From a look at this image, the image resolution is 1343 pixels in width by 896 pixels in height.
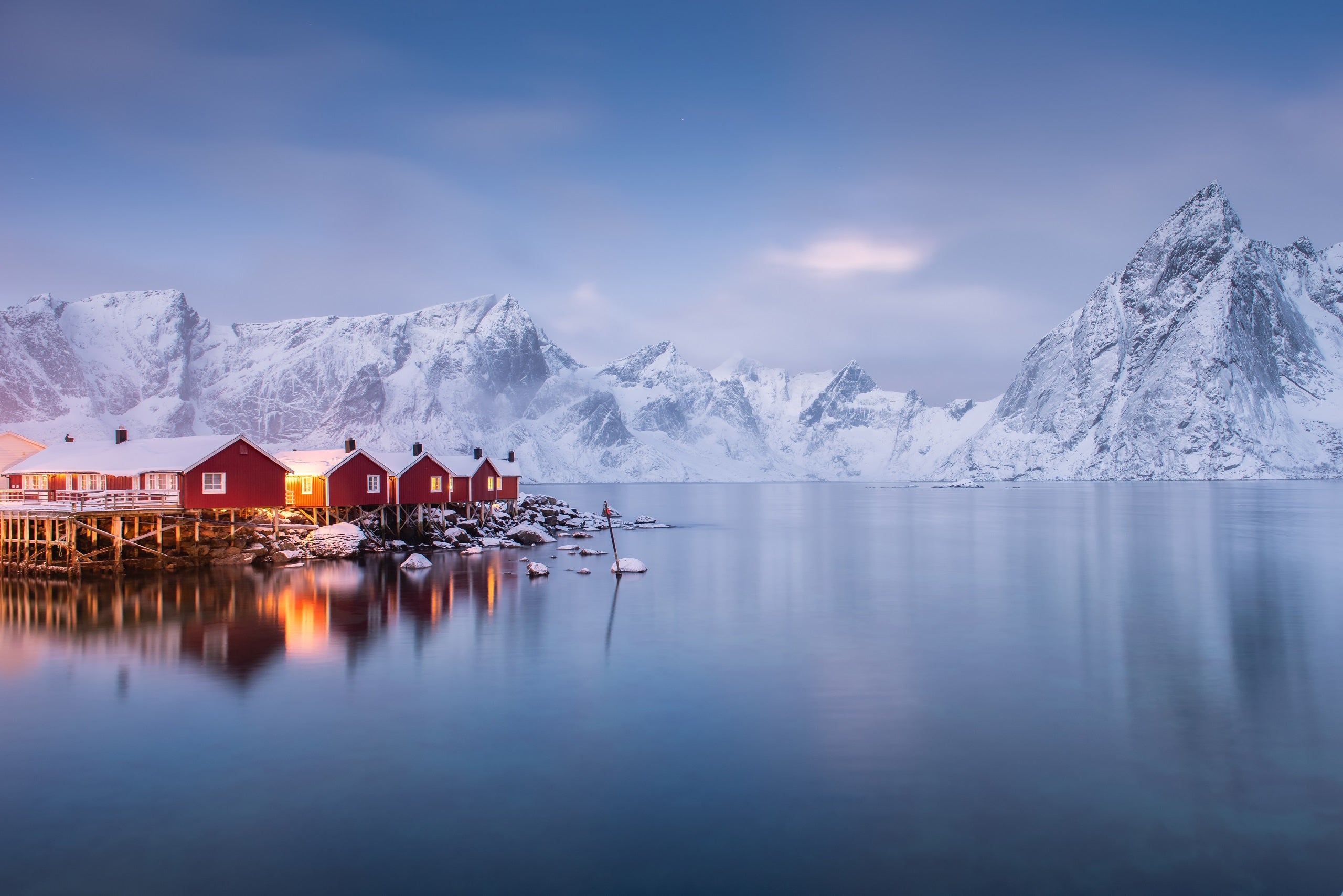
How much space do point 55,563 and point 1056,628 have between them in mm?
45406

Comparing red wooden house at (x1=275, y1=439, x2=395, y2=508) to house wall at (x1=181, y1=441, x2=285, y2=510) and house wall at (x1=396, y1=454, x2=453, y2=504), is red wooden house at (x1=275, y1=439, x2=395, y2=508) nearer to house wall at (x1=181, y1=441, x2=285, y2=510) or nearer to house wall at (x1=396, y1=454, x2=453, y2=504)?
house wall at (x1=396, y1=454, x2=453, y2=504)

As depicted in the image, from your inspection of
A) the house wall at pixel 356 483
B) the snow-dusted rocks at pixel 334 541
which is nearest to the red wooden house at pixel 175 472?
the snow-dusted rocks at pixel 334 541

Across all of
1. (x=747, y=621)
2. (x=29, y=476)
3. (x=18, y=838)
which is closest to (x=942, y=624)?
(x=747, y=621)

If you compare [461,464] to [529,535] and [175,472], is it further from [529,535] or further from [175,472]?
[175,472]

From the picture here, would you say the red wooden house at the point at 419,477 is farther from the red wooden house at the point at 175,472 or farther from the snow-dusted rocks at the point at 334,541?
the red wooden house at the point at 175,472

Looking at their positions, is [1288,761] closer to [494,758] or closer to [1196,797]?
[1196,797]

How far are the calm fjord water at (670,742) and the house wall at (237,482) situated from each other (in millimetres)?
9147

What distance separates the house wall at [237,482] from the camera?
43.3 metres

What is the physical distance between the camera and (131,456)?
45125mm

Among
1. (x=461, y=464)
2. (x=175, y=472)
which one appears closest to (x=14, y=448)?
(x=175, y=472)

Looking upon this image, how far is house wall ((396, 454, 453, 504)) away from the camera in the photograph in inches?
2240

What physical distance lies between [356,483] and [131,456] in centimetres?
1241

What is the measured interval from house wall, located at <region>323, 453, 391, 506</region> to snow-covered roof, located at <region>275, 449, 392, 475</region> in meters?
0.23

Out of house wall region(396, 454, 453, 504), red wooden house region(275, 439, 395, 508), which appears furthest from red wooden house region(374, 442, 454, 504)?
red wooden house region(275, 439, 395, 508)
